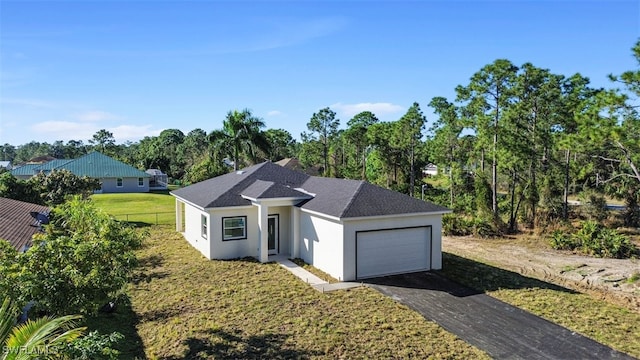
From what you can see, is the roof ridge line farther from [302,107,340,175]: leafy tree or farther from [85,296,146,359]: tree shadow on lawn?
[302,107,340,175]: leafy tree

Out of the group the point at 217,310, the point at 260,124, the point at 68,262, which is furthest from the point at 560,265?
the point at 260,124

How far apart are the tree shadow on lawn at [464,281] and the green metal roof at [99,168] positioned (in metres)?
43.1

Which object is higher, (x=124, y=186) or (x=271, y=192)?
(x=271, y=192)

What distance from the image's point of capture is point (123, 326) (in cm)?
1098

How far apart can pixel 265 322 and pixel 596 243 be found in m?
17.4

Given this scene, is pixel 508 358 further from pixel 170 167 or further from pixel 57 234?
pixel 170 167

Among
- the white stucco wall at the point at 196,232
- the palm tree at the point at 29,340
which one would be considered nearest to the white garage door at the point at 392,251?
→ the white stucco wall at the point at 196,232

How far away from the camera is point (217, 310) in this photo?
11.8 m

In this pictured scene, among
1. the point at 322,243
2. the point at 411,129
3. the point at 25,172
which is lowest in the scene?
the point at 322,243

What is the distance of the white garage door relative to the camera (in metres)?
14.8

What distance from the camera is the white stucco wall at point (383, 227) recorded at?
47.5 feet

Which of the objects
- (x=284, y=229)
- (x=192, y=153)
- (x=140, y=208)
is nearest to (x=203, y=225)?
(x=284, y=229)

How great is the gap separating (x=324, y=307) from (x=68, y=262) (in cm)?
657

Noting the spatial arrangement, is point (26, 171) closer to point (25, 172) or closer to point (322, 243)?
point (25, 172)
